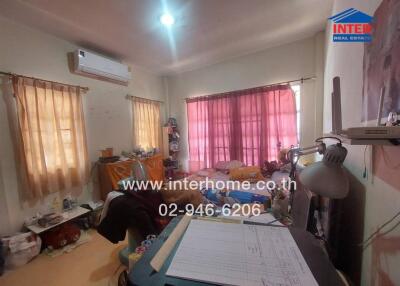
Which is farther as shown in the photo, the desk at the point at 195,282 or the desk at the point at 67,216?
the desk at the point at 67,216

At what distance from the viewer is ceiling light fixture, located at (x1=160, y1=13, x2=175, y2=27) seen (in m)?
2.09

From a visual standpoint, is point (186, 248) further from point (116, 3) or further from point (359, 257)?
point (116, 3)

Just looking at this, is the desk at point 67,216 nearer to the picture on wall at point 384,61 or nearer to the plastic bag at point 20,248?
the plastic bag at point 20,248

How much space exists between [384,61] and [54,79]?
10.7ft

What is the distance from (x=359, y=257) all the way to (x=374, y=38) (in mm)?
918

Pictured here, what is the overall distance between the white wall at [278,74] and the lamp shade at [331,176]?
9.32ft

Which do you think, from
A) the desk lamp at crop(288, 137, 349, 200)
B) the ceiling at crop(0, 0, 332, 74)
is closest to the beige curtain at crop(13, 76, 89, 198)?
the ceiling at crop(0, 0, 332, 74)

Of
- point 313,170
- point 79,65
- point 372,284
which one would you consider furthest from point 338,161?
point 79,65

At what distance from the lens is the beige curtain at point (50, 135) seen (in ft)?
6.98

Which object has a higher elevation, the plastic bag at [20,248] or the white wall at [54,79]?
the white wall at [54,79]

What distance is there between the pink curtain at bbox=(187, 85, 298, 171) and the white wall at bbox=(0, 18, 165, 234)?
149cm

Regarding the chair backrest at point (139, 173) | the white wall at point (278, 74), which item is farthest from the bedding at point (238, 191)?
the white wall at point (278, 74)

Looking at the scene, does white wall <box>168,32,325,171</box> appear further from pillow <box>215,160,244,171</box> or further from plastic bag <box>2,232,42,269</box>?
plastic bag <box>2,232,42,269</box>

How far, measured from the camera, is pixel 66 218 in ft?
7.45
